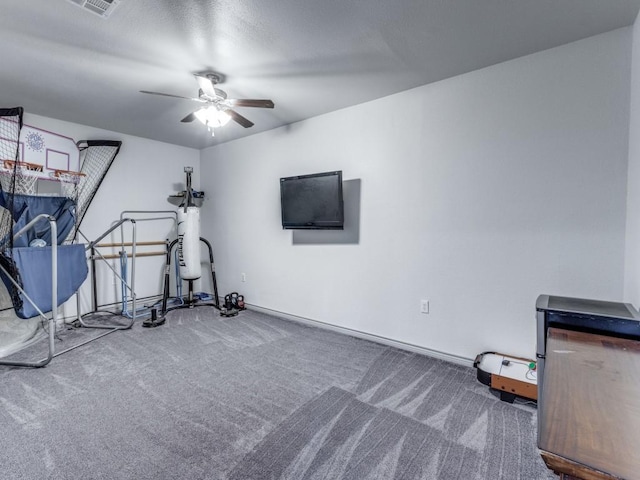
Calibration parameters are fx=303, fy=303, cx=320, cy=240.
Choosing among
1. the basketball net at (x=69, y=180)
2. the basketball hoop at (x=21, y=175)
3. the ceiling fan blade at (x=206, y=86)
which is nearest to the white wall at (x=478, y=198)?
the ceiling fan blade at (x=206, y=86)

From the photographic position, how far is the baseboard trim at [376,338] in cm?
266

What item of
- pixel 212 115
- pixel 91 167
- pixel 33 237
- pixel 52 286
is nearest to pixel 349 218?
pixel 212 115

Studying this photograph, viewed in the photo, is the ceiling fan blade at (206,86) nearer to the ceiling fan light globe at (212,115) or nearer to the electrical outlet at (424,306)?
the ceiling fan light globe at (212,115)

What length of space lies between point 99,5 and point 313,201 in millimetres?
2247

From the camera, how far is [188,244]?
420cm

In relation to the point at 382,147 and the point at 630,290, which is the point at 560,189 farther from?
the point at 382,147

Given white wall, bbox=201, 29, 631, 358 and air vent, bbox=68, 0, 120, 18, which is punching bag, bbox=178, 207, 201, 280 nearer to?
white wall, bbox=201, 29, 631, 358

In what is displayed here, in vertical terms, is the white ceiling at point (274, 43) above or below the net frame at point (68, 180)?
above

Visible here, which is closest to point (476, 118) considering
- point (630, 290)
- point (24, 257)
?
point (630, 290)

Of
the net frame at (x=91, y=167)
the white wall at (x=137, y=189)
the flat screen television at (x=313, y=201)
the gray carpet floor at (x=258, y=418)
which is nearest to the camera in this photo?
the gray carpet floor at (x=258, y=418)

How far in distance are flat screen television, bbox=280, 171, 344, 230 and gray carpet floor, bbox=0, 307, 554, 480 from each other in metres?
1.33

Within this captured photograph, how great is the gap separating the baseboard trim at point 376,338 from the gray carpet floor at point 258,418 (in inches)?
3.4

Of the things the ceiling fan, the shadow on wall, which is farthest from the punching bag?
the shadow on wall

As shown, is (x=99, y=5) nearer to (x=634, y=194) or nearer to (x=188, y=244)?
(x=188, y=244)
